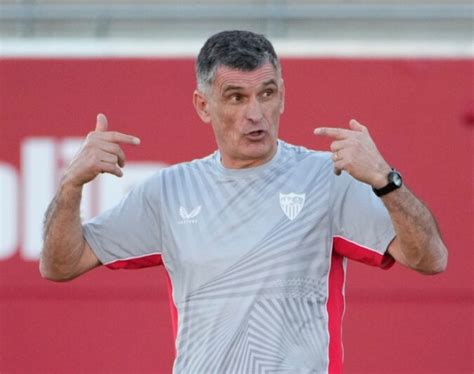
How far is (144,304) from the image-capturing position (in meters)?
5.35

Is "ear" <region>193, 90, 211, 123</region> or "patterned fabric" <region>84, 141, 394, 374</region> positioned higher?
"ear" <region>193, 90, 211, 123</region>

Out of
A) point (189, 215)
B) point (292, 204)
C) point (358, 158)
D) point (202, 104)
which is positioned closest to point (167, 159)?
point (202, 104)

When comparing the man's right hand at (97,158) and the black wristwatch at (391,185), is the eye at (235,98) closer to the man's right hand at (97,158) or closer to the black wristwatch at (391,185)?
the man's right hand at (97,158)

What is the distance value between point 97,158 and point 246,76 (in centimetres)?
45

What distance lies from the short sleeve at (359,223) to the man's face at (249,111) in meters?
0.22

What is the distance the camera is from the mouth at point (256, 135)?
3287mm

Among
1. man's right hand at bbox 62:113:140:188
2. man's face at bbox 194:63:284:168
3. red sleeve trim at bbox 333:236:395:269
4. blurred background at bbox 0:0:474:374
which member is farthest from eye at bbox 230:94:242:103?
blurred background at bbox 0:0:474:374

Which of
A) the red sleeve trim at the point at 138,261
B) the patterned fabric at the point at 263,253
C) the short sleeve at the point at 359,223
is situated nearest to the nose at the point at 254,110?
the patterned fabric at the point at 263,253

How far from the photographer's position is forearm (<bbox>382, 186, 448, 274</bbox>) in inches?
119

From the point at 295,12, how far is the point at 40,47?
120cm

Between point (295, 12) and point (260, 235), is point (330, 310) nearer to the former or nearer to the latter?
point (260, 235)

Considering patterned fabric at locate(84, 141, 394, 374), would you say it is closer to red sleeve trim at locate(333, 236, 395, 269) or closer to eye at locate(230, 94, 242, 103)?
red sleeve trim at locate(333, 236, 395, 269)

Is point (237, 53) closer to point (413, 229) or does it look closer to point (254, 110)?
point (254, 110)

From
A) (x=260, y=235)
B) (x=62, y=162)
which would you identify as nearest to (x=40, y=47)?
(x=62, y=162)
